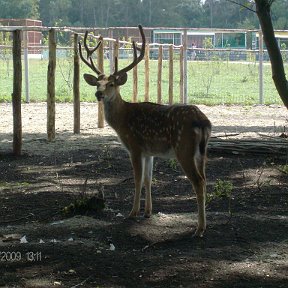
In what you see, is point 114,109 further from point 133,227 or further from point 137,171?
point 133,227

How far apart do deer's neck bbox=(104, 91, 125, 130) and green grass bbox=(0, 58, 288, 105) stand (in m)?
17.5

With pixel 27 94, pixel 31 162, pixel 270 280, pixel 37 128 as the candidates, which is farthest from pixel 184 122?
pixel 27 94

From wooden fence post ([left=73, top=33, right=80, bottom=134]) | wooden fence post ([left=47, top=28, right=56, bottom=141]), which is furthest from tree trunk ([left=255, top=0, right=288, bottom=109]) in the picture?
wooden fence post ([left=73, top=33, right=80, bottom=134])

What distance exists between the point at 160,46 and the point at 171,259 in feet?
54.1

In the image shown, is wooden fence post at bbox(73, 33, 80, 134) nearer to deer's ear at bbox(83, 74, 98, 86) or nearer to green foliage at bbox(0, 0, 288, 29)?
deer's ear at bbox(83, 74, 98, 86)

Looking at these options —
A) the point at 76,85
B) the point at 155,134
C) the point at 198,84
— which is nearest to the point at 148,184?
the point at 155,134

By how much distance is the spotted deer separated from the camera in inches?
311

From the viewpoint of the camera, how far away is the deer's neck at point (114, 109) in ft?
29.3


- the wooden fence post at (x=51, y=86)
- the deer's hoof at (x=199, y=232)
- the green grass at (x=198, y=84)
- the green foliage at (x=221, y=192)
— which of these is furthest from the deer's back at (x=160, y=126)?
the green grass at (x=198, y=84)

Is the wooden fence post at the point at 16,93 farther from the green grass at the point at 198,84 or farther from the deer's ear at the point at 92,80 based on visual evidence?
the green grass at the point at 198,84

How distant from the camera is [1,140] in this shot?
52.4ft
